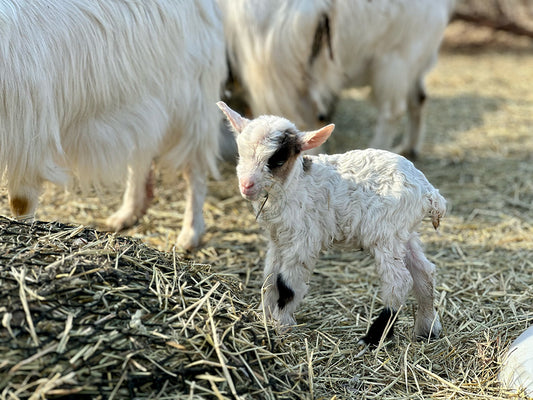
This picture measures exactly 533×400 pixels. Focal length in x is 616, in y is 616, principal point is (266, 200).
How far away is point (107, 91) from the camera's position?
10.8ft

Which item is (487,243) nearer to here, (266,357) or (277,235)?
(277,235)

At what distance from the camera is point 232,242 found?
427cm

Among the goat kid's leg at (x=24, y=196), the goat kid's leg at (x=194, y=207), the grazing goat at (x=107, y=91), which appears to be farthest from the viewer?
the goat kid's leg at (x=194, y=207)

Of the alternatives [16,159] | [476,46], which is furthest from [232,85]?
[476,46]

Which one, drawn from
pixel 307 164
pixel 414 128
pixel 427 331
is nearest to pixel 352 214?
pixel 307 164

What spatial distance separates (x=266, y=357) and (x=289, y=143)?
0.87 m

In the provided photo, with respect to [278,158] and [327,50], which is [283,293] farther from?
[327,50]

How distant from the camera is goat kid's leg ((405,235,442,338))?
288cm

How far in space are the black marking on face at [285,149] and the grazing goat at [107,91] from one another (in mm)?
1190

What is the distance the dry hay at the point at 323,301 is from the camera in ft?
7.07

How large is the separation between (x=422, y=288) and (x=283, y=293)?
2.20 ft

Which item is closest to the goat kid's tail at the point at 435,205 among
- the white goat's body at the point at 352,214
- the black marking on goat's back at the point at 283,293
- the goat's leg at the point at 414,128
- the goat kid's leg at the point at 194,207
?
the white goat's body at the point at 352,214

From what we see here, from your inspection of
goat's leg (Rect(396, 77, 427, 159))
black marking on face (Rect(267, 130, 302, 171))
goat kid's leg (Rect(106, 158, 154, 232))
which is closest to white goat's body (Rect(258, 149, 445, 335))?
black marking on face (Rect(267, 130, 302, 171))

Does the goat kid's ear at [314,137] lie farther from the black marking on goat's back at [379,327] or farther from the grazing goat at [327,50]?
the grazing goat at [327,50]
